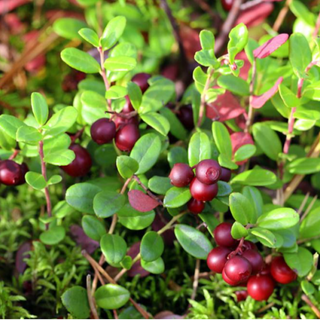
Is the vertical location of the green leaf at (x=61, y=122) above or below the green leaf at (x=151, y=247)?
above

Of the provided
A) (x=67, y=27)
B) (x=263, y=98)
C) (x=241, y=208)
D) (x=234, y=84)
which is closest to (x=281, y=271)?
(x=241, y=208)

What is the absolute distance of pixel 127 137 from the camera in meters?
1.61

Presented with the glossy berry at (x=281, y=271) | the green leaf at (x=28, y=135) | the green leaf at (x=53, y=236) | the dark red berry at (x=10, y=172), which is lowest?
the glossy berry at (x=281, y=271)

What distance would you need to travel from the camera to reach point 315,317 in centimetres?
166

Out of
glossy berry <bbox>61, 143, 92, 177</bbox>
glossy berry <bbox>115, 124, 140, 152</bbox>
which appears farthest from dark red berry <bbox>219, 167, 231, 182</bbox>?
glossy berry <bbox>61, 143, 92, 177</bbox>

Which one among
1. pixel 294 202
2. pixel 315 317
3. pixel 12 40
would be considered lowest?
pixel 315 317

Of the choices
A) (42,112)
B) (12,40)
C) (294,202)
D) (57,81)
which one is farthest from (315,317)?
(12,40)

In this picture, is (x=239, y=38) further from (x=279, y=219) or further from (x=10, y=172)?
(x=10, y=172)

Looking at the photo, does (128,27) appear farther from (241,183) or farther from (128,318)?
(128,318)

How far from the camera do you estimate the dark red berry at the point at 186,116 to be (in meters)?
1.91

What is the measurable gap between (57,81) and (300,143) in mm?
1555

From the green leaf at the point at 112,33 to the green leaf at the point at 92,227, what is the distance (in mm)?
641

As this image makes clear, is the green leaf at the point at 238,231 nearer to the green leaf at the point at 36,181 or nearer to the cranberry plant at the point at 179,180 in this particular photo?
the cranberry plant at the point at 179,180

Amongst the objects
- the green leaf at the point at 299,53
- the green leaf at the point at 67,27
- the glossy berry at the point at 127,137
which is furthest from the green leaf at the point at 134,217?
the green leaf at the point at 67,27
